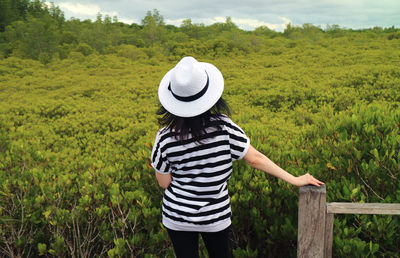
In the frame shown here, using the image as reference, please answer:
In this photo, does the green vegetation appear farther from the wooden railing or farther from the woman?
the woman

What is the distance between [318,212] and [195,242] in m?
0.81

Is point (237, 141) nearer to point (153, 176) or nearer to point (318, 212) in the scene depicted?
point (318, 212)

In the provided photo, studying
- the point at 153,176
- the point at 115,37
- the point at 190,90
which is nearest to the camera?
the point at 190,90

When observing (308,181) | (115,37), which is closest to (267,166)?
(308,181)

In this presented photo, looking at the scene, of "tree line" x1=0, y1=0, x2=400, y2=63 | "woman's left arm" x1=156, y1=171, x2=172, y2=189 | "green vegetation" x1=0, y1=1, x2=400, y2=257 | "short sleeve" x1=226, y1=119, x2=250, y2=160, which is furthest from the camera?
"tree line" x1=0, y1=0, x2=400, y2=63

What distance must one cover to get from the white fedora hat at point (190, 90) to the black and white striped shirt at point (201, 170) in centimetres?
14

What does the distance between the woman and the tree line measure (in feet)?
90.1

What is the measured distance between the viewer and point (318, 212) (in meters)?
1.77

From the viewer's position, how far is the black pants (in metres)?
1.95

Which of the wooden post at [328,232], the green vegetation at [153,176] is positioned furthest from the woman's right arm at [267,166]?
the green vegetation at [153,176]

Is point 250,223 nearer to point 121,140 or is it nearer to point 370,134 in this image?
point 370,134

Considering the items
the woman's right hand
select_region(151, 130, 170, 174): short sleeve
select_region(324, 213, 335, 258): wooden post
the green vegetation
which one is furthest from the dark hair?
the green vegetation

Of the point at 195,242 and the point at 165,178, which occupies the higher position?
the point at 165,178

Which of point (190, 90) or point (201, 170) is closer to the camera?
point (190, 90)
